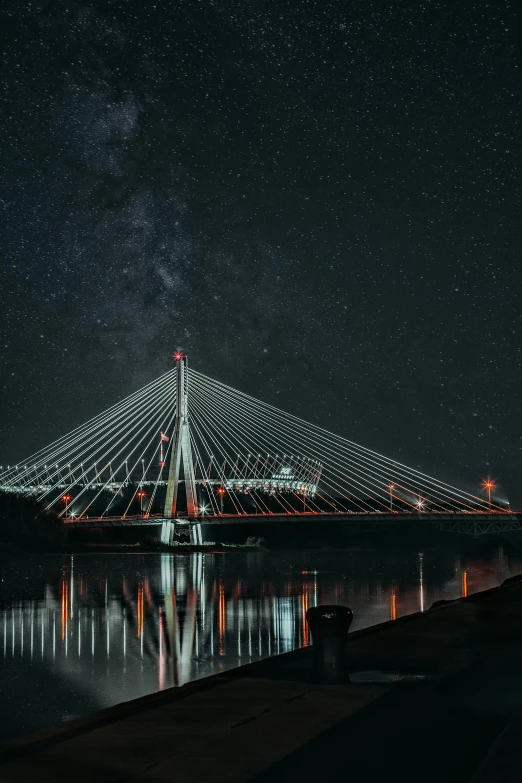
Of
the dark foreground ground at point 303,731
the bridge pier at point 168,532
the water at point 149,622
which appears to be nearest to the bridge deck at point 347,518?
the bridge pier at point 168,532

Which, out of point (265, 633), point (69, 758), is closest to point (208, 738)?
point (69, 758)

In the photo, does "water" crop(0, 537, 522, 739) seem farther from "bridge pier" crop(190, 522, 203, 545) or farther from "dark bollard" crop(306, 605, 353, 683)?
"bridge pier" crop(190, 522, 203, 545)

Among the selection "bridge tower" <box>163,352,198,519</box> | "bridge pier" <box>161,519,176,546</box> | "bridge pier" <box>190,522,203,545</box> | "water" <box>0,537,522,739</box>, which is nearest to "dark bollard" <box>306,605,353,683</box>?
"water" <box>0,537,522,739</box>

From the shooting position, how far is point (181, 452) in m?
75.9

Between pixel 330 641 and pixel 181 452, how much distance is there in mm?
67485

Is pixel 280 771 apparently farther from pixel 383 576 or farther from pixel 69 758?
pixel 383 576

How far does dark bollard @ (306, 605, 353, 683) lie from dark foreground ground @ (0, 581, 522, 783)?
18cm

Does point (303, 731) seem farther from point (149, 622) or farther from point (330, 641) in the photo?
point (149, 622)

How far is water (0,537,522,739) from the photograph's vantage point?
16469 mm

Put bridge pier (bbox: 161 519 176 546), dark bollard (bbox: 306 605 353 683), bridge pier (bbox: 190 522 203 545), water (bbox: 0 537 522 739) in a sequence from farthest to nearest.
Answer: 1. bridge pier (bbox: 190 522 203 545)
2. bridge pier (bbox: 161 519 176 546)
3. water (bbox: 0 537 522 739)
4. dark bollard (bbox: 306 605 353 683)

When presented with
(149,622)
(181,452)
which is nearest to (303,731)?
(149,622)

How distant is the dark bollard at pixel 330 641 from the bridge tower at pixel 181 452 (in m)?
65.2

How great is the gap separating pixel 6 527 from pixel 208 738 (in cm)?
10856

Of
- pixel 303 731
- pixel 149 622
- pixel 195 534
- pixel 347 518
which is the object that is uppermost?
pixel 303 731
